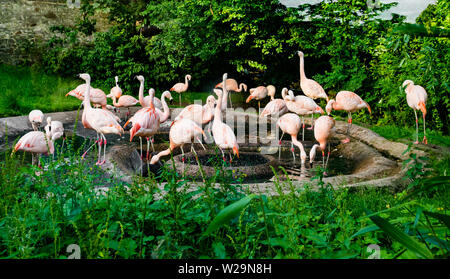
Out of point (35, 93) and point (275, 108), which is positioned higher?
point (35, 93)

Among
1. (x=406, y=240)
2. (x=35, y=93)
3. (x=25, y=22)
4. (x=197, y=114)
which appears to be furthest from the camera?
(x=25, y=22)

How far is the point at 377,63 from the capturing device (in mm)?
8242

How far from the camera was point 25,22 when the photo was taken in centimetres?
1091

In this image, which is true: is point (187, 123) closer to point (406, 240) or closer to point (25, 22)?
point (406, 240)

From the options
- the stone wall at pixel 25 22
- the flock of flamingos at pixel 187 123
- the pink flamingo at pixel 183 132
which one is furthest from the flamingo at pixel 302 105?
the stone wall at pixel 25 22

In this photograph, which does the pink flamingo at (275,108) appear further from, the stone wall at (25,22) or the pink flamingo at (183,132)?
the stone wall at (25,22)

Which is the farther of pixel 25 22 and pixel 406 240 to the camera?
pixel 25 22

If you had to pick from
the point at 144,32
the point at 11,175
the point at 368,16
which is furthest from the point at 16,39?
the point at 11,175

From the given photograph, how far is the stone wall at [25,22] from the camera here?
10750 millimetres

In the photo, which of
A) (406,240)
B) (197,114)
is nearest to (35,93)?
(197,114)

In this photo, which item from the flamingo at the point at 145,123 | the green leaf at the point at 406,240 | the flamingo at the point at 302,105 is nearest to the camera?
the green leaf at the point at 406,240
